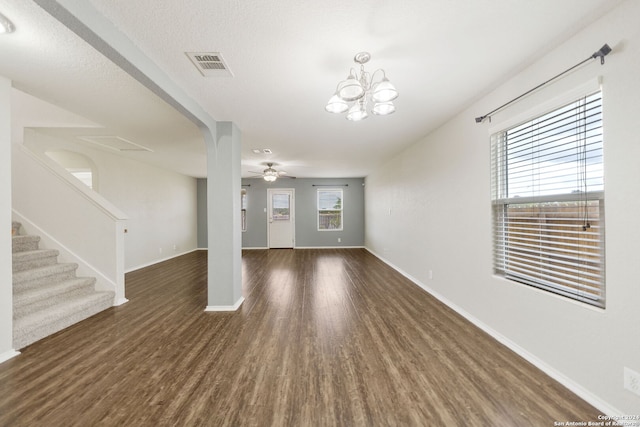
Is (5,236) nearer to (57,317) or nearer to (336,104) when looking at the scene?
(57,317)

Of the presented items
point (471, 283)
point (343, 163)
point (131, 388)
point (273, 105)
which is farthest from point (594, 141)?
point (343, 163)

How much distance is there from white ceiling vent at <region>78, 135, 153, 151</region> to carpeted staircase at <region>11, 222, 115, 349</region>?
157 cm

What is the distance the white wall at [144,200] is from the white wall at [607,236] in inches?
234

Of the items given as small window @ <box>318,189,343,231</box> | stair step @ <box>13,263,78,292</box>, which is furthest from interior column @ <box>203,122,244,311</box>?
small window @ <box>318,189,343,231</box>

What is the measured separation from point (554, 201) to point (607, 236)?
427 millimetres

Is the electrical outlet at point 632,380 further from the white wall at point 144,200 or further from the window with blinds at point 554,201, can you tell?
the white wall at point 144,200


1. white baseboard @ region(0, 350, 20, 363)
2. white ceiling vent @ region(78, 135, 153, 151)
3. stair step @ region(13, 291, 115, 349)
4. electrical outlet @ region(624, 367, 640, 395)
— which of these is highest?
white ceiling vent @ region(78, 135, 153, 151)

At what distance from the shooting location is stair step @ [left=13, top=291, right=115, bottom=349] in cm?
225

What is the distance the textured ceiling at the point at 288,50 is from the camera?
4.78 ft

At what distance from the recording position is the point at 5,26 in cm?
156

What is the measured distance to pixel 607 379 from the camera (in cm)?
148

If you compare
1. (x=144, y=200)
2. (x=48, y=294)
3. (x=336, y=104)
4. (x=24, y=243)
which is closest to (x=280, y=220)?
(x=144, y=200)

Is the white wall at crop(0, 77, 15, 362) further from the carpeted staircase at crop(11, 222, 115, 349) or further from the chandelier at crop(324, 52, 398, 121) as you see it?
the chandelier at crop(324, 52, 398, 121)

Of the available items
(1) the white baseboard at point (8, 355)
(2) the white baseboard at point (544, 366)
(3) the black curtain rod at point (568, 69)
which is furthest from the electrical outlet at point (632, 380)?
(1) the white baseboard at point (8, 355)
